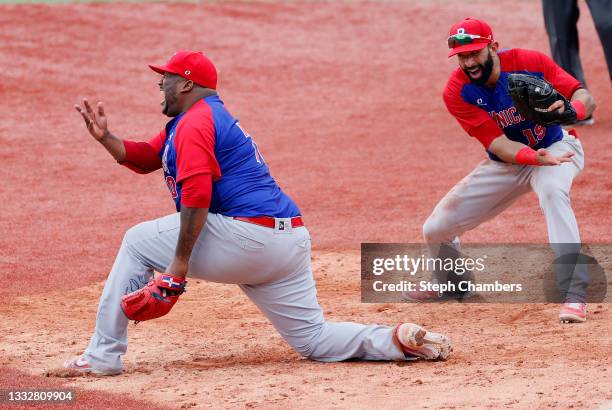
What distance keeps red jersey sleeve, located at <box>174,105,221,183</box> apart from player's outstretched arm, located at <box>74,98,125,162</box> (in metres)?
0.60

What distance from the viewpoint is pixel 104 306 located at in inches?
215

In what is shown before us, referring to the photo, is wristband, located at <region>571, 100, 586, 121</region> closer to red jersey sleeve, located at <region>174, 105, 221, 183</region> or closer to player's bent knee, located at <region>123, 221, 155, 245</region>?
red jersey sleeve, located at <region>174, 105, 221, 183</region>

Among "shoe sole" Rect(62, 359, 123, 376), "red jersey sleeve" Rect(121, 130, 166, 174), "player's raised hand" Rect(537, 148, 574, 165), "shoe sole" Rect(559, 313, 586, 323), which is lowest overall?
"shoe sole" Rect(559, 313, 586, 323)

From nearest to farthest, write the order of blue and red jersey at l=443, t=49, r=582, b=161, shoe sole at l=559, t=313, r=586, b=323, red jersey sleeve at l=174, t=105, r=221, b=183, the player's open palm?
red jersey sleeve at l=174, t=105, r=221, b=183 → the player's open palm → shoe sole at l=559, t=313, r=586, b=323 → blue and red jersey at l=443, t=49, r=582, b=161

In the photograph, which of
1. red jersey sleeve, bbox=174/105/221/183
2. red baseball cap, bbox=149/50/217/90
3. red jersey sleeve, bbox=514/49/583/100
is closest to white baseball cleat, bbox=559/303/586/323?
red jersey sleeve, bbox=514/49/583/100

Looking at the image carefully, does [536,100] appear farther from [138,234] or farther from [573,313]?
[138,234]

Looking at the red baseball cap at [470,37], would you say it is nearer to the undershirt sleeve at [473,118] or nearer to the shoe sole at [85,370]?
the undershirt sleeve at [473,118]

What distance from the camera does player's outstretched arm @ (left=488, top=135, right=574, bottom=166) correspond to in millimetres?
6277

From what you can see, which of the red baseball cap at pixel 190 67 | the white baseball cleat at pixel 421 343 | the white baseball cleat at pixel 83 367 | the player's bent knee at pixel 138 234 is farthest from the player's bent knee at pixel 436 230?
the white baseball cleat at pixel 83 367

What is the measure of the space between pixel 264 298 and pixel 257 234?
1.30 ft

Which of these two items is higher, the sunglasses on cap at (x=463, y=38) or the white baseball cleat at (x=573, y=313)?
the sunglasses on cap at (x=463, y=38)

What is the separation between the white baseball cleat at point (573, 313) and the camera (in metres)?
6.24

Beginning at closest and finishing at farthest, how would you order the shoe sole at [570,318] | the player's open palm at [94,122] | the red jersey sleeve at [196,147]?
the red jersey sleeve at [196,147] → the player's open palm at [94,122] → the shoe sole at [570,318]

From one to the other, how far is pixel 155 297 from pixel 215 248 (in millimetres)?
376
